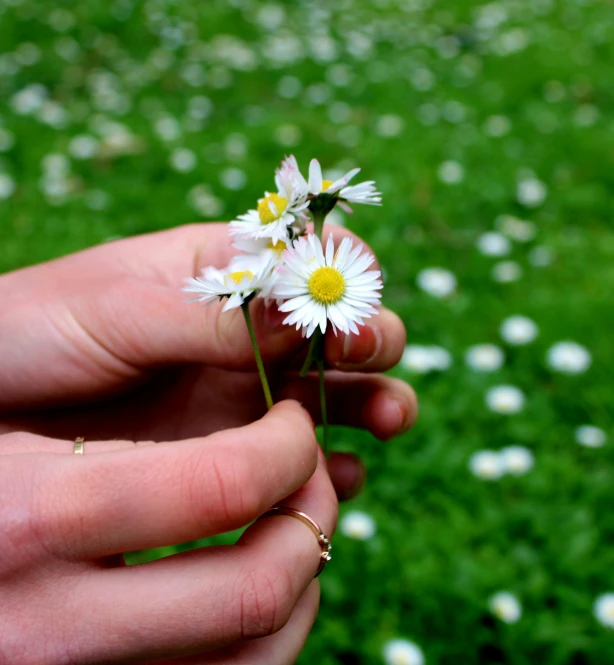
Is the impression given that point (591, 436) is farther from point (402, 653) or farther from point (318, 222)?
point (318, 222)

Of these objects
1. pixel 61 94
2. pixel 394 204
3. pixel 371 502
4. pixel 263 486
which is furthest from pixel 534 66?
pixel 263 486

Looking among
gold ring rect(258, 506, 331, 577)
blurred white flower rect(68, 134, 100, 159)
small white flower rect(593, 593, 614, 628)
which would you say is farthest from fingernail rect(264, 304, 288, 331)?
blurred white flower rect(68, 134, 100, 159)

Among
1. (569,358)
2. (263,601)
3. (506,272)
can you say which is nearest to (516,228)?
(506,272)

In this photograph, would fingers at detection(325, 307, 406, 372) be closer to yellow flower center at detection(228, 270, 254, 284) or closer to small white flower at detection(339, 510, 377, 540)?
yellow flower center at detection(228, 270, 254, 284)

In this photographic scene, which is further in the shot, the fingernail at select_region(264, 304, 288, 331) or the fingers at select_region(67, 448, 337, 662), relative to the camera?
the fingernail at select_region(264, 304, 288, 331)

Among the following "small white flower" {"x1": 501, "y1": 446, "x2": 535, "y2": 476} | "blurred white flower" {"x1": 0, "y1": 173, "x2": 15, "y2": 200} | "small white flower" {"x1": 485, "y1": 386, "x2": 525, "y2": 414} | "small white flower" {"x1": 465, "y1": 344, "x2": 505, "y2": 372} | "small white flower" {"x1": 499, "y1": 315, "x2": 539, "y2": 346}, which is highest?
"blurred white flower" {"x1": 0, "y1": 173, "x2": 15, "y2": 200}

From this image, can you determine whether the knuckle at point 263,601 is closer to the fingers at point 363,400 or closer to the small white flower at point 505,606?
the fingers at point 363,400

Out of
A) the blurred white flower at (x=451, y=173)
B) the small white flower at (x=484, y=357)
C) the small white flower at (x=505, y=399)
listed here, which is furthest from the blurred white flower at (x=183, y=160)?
the small white flower at (x=505, y=399)

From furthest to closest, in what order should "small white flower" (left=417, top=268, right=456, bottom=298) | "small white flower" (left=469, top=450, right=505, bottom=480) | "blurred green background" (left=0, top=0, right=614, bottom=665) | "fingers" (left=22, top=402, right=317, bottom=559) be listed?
"small white flower" (left=417, top=268, right=456, bottom=298) < "small white flower" (left=469, top=450, right=505, bottom=480) < "blurred green background" (left=0, top=0, right=614, bottom=665) < "fingers" (left=22, top=402, right=317, bottom=559)

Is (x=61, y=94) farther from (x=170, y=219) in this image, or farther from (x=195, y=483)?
(x=195, y=483)
